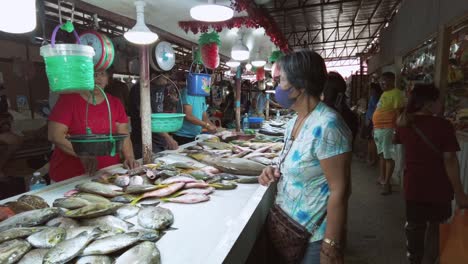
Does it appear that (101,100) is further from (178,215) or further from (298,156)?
(298,156)

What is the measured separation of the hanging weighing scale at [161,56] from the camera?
3.61 m

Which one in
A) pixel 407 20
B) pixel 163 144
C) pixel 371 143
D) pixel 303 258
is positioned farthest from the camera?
pixel 371 143

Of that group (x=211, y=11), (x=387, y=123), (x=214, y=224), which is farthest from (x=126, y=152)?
(x=387, y=123)

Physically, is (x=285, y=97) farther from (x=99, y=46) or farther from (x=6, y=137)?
(x=6, y=137)

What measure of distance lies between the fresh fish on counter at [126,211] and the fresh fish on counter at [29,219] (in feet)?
1.04

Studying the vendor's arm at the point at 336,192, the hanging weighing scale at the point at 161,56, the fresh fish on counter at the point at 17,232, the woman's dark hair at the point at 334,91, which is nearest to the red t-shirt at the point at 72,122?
the hanging weighing scale at the point at 161,56

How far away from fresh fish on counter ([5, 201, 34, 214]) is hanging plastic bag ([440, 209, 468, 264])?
2.72m

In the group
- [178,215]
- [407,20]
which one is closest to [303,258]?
[178,215]

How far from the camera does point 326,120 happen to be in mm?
1509

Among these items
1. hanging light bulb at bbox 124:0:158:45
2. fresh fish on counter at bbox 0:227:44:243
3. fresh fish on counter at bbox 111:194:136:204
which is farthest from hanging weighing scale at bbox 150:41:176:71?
fresh fish on counter at bbox 0:227:44:243

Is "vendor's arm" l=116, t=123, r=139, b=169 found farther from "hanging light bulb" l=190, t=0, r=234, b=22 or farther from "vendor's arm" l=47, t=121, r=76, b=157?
"hanging light bulb" l=190, t=0, r=234, b=22

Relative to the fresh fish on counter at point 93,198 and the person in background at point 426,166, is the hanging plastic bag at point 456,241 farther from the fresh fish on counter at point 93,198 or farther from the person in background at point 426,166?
the fresh fish on counter at point 93,198

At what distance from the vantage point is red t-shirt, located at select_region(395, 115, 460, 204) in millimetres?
2596

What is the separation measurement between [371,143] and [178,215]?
787cm
